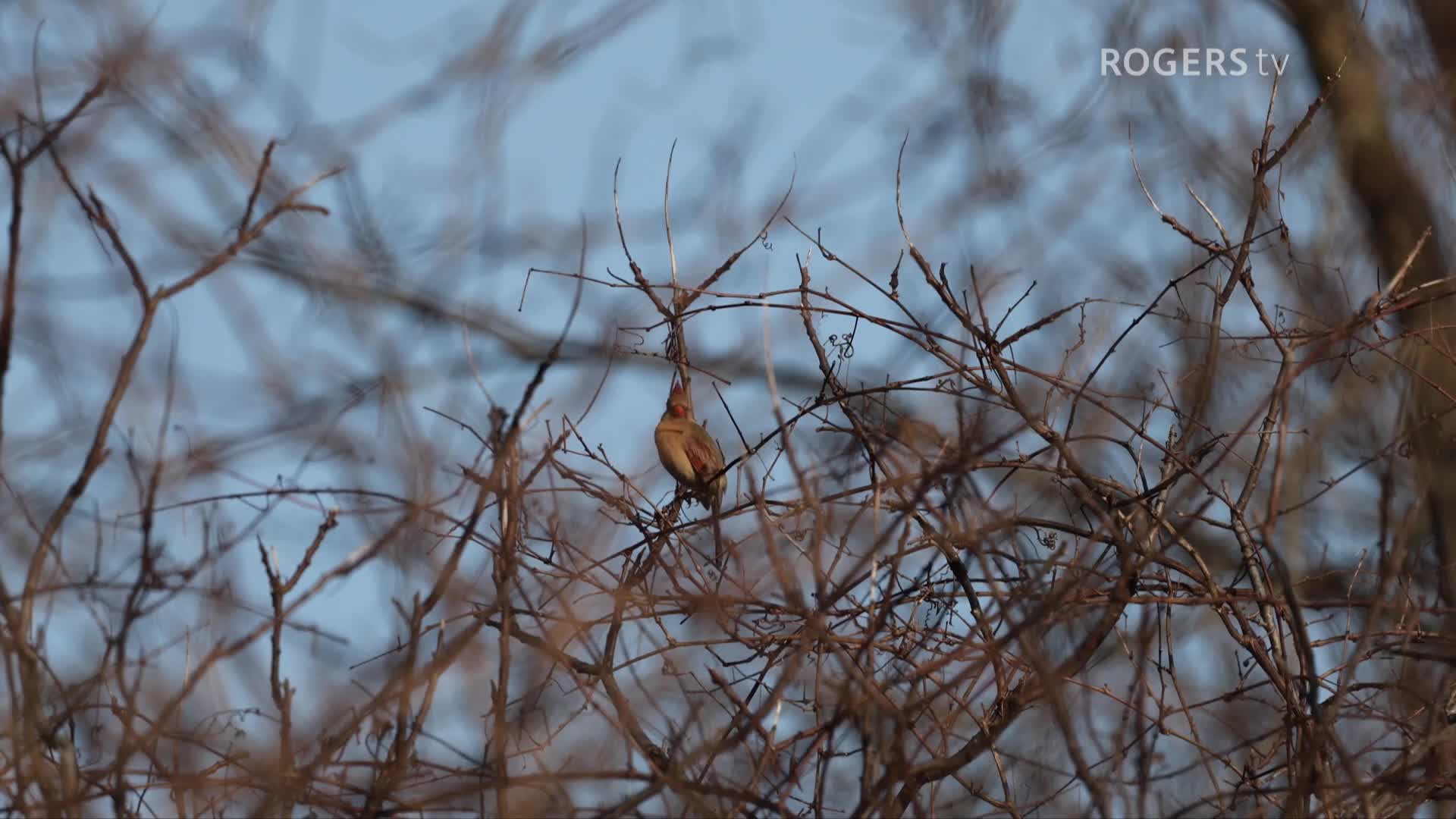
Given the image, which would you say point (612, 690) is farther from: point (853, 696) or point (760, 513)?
point (760, 513)

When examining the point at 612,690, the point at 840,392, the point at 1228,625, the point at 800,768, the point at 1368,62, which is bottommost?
the point at 800,768

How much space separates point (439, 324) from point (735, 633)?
493 cm

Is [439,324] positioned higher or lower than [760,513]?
higher

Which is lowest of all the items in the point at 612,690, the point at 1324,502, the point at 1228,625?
the point at 612,690

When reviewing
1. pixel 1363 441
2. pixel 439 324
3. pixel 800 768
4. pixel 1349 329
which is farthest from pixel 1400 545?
pixel 439 324

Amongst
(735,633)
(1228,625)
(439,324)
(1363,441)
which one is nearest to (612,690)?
(735,633)

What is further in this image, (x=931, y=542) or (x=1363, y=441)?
(x=1363, y=441)

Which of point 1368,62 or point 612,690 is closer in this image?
point 612,690

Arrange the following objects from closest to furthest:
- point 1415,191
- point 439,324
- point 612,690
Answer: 1. point 612,690
2. point 439,324
3. point 1415,191

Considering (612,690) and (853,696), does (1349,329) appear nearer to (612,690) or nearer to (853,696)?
(853,696)

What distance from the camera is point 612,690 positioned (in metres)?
2.43

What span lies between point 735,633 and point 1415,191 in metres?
6.59

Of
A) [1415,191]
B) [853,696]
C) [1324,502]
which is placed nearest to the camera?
[853,696]

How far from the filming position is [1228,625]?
2.65 meters
